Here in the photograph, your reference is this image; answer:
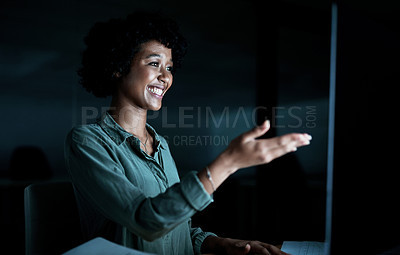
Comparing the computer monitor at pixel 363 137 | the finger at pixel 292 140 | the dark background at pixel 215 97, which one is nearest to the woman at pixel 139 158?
the finger at pixel 292 140

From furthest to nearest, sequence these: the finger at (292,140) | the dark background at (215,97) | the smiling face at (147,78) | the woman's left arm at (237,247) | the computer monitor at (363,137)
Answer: the dark background at (215,97) < the smiling face at (147,78) < the woman's left arm at (237,247) < the finger at (292,140) < the computer monitor at (363,137)

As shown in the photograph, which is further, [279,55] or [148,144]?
[279,55]

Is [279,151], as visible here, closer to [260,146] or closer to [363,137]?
[260,146]

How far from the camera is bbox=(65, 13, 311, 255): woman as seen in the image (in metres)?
0.83

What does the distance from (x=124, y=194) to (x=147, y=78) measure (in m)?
0.51

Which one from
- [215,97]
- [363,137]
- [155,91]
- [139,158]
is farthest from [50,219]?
[215,97]

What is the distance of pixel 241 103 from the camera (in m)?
2.64

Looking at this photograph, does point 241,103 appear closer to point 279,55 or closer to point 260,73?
point 260,73

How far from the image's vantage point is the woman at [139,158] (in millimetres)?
834

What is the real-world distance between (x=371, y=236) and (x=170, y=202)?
1.45 feet

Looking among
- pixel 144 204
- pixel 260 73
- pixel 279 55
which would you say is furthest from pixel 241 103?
pixel 144 204

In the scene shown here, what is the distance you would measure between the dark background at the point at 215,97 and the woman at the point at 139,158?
951 millimetres

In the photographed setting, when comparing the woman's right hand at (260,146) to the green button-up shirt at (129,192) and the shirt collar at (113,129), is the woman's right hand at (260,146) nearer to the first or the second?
the green button-up shirt at (129,192)

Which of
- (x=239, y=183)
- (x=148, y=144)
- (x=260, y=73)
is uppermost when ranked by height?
(x=260, y=73)
